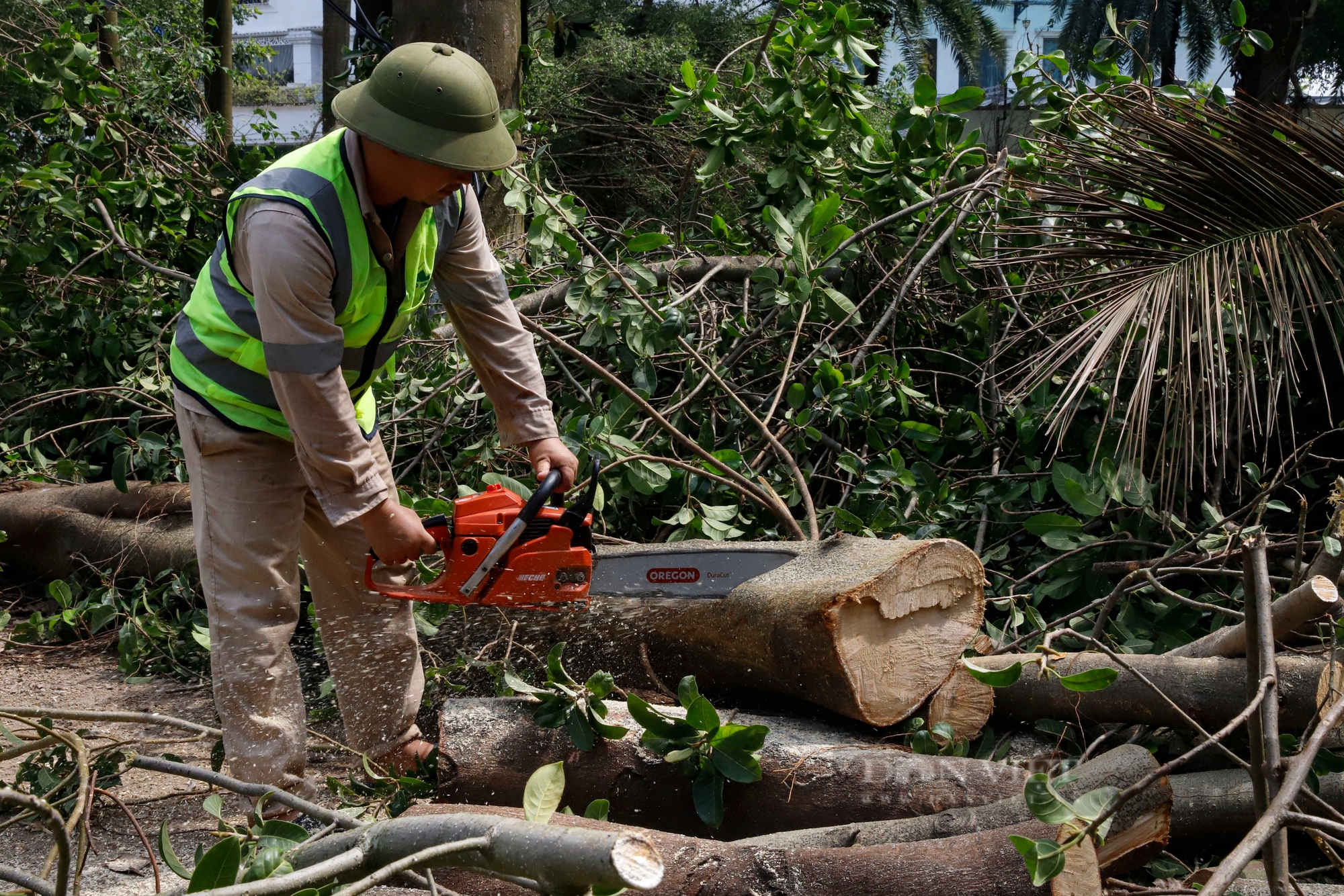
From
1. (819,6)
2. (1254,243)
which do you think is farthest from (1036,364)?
(819,6)

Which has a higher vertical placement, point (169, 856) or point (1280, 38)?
point (1280, 38)

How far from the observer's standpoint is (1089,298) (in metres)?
2.88

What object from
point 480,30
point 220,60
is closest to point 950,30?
point 220,60

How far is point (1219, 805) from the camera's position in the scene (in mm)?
2131

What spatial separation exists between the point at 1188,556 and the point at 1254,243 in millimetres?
854

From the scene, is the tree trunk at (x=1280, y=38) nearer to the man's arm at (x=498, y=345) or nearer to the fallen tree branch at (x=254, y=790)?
the man's arm at (x=498, y=345)

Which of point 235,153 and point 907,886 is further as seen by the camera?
point 235,153

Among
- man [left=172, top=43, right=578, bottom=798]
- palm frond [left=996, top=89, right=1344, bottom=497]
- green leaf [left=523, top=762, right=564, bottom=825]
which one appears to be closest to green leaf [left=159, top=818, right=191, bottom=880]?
green leaf [left=523, top=762, right=564, bottom=825]

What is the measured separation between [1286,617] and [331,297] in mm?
2150

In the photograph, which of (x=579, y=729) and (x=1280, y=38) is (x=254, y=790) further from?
(x=1280, y=38)

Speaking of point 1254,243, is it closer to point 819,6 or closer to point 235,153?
point 819,6

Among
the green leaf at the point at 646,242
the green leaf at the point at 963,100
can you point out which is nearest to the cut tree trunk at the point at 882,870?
the green leaf at the point at 646,242

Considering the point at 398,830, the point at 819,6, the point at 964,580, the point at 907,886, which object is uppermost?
the point at 819,6

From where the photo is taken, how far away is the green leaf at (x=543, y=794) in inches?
53.3
